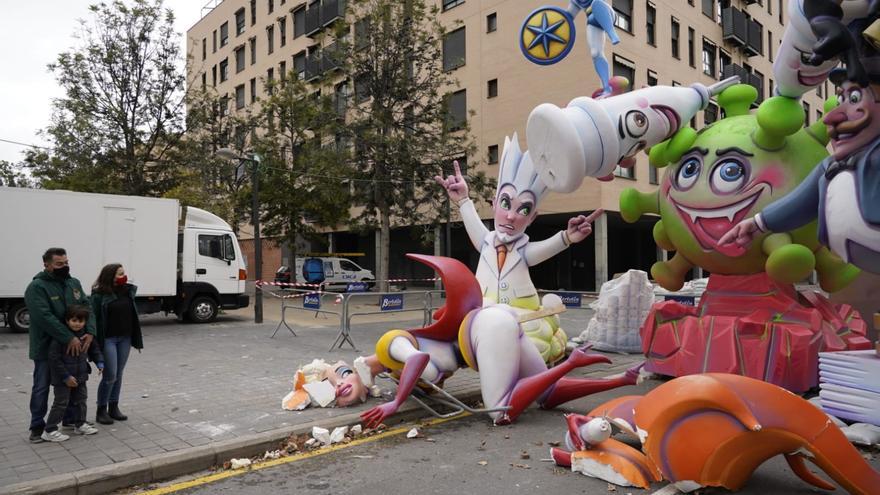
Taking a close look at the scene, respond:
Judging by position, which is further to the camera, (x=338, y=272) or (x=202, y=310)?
(x=338, y=272)

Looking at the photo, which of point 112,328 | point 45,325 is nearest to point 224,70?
point 112,328

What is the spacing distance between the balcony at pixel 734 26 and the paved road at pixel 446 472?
28.4 metres

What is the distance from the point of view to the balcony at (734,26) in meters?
28.2

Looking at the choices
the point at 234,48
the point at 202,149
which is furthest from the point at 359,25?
the point at 234,48

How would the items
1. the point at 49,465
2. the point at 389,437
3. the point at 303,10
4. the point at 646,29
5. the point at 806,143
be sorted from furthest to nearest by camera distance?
1. the point at 303,10
2. the point at 646,29
3. the point at 806,143
4. the point at 389,437
5. the point at 49,465

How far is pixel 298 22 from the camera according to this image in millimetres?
34156

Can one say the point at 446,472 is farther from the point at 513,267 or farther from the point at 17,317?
the point at 17,317

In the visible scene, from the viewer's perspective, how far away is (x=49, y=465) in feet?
15.2

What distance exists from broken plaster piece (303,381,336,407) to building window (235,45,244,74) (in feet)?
124

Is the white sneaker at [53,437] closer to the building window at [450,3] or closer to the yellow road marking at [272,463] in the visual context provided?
the yellow road marking at [272,463]

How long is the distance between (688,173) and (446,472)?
4.33 metres

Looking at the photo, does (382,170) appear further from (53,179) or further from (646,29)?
(53,179)

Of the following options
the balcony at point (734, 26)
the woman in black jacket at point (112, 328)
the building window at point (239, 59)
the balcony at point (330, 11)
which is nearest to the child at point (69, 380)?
the woman in black jacket at point (112, 328)

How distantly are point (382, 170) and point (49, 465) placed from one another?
16139 mm
